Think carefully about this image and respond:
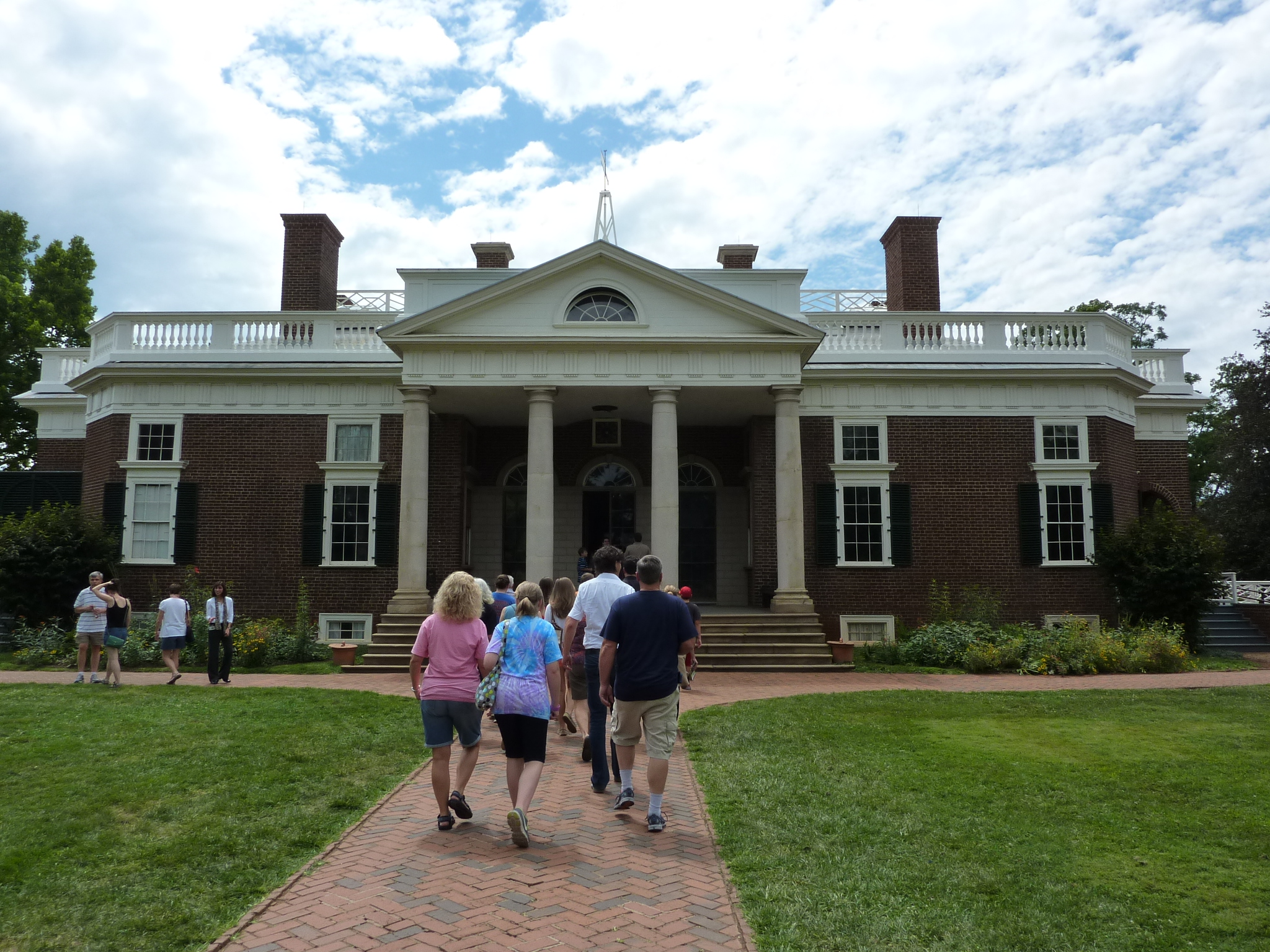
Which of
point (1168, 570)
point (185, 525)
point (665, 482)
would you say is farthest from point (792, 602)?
point (185, 525)

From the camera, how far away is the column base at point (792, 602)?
61.7 feet

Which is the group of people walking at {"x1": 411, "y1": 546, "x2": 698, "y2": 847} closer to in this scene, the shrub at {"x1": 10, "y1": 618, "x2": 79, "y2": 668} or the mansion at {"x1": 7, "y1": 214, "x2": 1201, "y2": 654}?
the mansion at {"x1": 7, "y1": 214, "x2": 1201, "y2": 654}

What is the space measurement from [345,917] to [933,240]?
2363 centimetres

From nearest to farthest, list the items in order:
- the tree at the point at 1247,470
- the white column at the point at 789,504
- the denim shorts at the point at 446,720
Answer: the denim shorts at the point at 446,720, the white column at the point at 789,504, the tree at the point at 1247,470

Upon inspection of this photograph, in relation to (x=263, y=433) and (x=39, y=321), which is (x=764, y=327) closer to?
(x=263, y=433)

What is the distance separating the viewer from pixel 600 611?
826 cm

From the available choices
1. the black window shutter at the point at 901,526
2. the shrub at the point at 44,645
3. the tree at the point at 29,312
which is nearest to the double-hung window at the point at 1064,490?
the black window shutter at the point at 901,526

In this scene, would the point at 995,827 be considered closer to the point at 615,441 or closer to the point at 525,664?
the point at 525,664

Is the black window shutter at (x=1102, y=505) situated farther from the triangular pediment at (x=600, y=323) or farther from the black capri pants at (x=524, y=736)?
the black capri pants at (x=524, y=736)

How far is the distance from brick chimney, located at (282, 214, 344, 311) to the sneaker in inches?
821

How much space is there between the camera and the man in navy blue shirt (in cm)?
682

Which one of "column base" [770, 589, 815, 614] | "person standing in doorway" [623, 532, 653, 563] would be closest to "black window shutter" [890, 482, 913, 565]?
"column base" [770, 589, 815, 614]

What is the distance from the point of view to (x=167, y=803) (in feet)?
23.5

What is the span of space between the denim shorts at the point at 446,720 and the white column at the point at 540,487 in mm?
11430
